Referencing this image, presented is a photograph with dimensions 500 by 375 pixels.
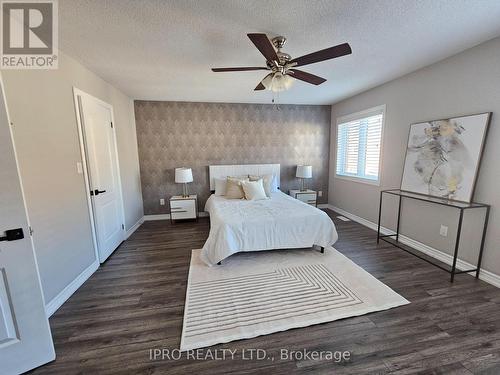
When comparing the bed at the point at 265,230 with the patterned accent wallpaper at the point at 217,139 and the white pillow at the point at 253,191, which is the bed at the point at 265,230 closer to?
the white pillow at the point at 253,191

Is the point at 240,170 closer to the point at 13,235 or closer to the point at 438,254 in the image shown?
the point at 438,254

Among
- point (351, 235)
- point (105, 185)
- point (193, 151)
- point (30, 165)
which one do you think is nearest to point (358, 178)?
point (351, 235)

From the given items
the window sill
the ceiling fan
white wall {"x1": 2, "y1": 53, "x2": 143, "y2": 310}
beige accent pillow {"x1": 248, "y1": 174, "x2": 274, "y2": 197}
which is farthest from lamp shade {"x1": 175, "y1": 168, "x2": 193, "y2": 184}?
the window sill

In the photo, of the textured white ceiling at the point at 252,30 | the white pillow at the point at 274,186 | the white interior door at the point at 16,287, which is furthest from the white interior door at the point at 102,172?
the white pillow at the point at 274,186

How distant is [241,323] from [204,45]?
2.68 m

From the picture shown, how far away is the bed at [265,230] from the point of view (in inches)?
105

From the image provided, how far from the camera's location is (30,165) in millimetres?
1809

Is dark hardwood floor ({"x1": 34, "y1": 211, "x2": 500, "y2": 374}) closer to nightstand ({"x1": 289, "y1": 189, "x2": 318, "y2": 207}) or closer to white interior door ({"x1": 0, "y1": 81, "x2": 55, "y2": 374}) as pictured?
white interior door ({"x1": 0, "y1": 81, "x2": 55, "y2": 374})

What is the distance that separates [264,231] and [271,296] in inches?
33.0

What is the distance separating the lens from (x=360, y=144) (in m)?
4.27

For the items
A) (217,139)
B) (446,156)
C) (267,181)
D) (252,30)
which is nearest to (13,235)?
(252,30)

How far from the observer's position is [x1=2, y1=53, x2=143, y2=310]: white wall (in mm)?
1774

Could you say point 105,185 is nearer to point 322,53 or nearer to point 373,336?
point 322,53

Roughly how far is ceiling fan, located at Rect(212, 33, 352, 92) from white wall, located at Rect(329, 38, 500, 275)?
5.55ft
